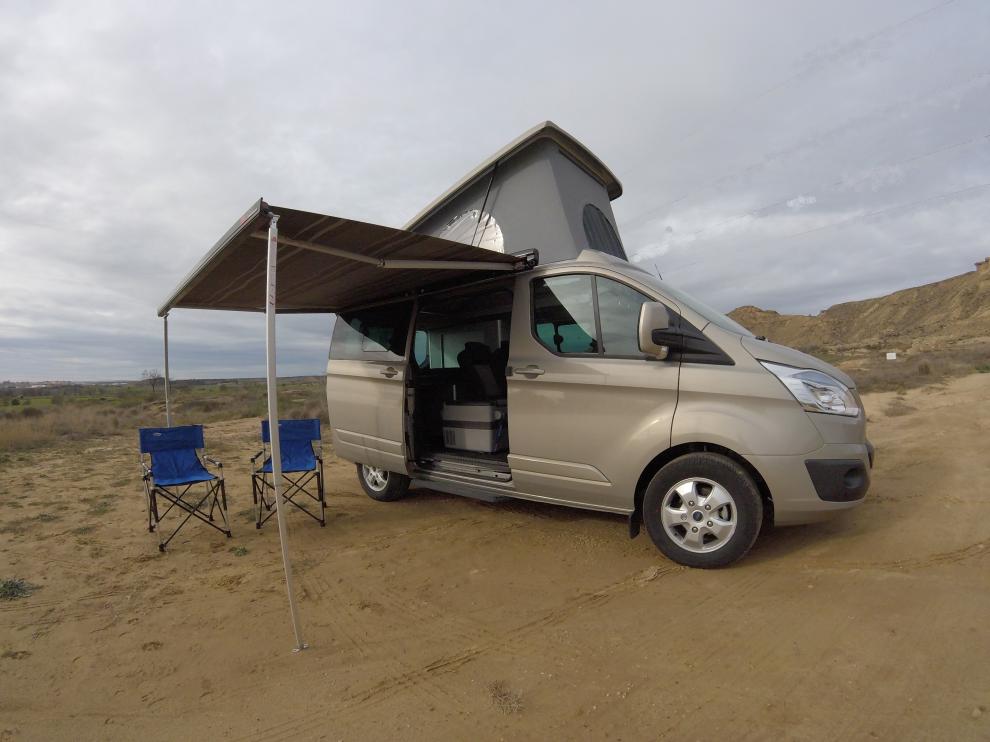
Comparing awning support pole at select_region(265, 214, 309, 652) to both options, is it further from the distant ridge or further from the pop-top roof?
the distant ridge

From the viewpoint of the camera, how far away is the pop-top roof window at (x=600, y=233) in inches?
218

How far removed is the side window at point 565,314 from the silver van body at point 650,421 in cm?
5

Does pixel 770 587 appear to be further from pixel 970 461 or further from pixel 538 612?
pixel 970 461

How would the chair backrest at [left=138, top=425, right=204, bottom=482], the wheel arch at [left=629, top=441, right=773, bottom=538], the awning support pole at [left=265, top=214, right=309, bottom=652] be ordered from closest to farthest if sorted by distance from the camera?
the awning support pole at [left=265, top=214, right=309, bottom=652] → the wheel arch at [left=629, top=441, right=773, bottom=538] → the chair backrest at [left=138, top=425, right=204, bottom=482]

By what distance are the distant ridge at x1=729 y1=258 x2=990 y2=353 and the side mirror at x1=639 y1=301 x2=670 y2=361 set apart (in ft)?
134

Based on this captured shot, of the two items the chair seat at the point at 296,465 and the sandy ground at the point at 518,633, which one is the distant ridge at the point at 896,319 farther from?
the chair seat at the point at 296,465

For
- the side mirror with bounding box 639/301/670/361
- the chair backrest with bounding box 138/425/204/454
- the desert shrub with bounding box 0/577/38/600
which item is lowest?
the desert shrub with bounding box 0/577/38/600

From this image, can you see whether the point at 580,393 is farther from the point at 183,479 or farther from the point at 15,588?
the point at 15,588

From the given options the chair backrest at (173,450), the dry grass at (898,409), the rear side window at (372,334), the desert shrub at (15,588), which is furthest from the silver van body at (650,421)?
the dry grass at (898,409)

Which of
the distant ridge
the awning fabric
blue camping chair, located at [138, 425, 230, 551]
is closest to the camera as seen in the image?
the awning fabric

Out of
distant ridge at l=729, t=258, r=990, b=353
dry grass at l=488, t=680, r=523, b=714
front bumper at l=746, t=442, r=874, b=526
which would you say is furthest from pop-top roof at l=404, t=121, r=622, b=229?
distant ridge at l=729, t=258, r=990, b=353

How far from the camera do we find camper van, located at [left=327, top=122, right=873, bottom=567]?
330cm

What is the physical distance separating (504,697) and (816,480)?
7.38 feet

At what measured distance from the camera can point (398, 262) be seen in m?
3.96
